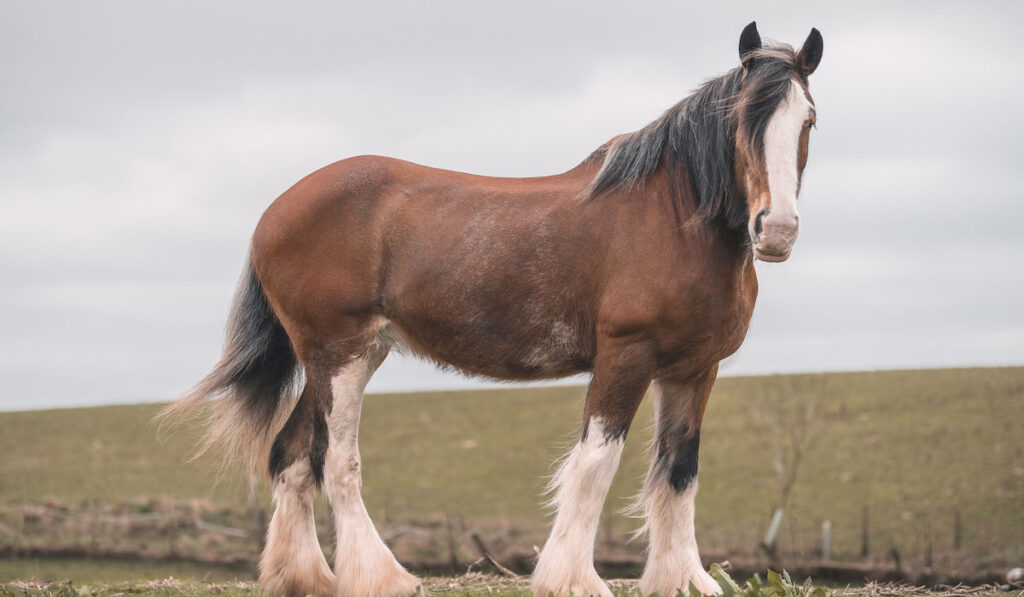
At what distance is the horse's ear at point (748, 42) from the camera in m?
6.89

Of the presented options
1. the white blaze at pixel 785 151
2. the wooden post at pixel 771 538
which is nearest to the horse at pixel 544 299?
the white blaze at pixel 785 151

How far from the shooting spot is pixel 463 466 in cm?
3359

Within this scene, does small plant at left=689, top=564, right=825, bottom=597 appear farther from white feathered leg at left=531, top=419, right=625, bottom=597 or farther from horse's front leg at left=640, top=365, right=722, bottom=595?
white feathered leg at left=531, top=419, right=625, bottom=597

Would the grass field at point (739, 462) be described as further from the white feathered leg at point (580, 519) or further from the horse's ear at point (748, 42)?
the horse's ear at point (748, 42)

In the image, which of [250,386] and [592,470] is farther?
[250,386]

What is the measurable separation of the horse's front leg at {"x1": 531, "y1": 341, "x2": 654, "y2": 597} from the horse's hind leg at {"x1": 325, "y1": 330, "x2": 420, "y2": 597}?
1.33 m

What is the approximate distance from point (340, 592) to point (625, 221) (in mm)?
3744

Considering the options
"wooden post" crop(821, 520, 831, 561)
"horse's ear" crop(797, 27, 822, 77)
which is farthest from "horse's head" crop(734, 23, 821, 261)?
"wooden post" crop(821, 520, 831, 561)

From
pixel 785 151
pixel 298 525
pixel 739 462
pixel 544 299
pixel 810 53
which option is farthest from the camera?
pixel 739 462

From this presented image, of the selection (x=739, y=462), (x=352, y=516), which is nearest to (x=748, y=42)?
(x=352, y=516)

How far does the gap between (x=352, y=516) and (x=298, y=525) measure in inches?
25.1

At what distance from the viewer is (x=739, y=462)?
31469 mm

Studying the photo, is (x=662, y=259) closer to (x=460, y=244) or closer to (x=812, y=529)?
(x=460, y=244)

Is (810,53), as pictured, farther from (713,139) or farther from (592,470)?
(592,470)
